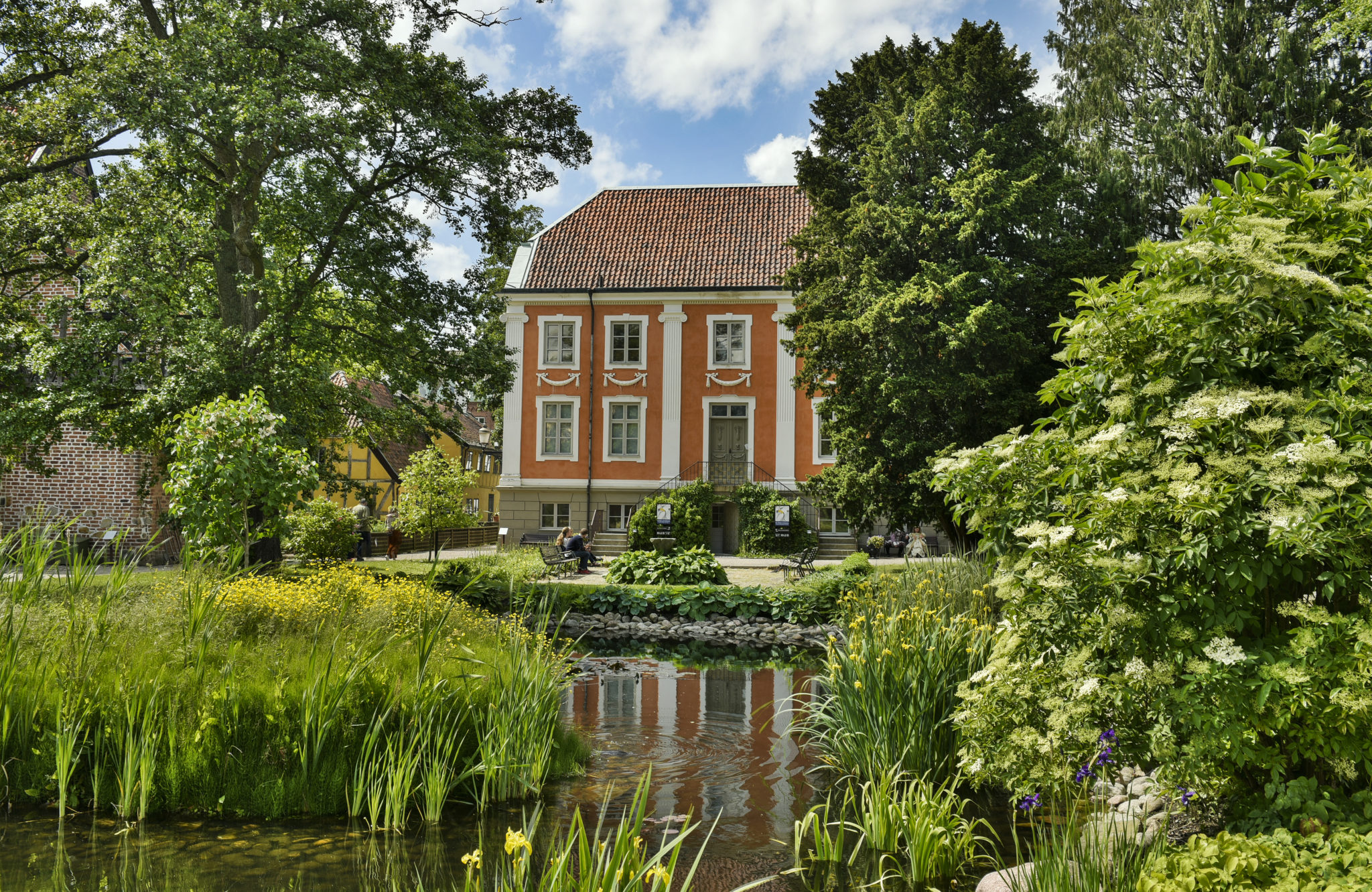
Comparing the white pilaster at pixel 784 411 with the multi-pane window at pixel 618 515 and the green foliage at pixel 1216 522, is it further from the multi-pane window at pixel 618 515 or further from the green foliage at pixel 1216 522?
the green foliage at pixel 1216 522

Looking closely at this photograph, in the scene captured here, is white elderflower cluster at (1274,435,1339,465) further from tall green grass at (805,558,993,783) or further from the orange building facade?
the orange building facade

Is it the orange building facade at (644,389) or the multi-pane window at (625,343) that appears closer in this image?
the orange building facade at (644,389)

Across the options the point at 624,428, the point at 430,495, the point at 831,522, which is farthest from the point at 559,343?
the point at 831,522

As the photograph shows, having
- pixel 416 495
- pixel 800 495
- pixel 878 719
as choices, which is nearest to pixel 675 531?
pixel 800 495

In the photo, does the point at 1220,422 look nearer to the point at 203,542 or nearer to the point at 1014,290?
the point at 203,542

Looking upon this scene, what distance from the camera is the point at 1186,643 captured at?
3.10 metres

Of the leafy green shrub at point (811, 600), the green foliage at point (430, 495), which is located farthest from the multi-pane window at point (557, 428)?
the leafy green shrub at point (811, 600)

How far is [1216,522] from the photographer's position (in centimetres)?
297

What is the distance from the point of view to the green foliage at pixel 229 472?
365 inches

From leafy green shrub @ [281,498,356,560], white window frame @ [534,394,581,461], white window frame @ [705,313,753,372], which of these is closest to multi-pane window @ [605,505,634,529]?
white window frame @ [534,394,581,461]

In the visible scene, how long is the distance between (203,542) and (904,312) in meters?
11.8

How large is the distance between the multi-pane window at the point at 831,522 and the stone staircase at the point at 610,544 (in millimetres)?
5903

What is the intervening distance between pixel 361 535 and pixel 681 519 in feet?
28.6

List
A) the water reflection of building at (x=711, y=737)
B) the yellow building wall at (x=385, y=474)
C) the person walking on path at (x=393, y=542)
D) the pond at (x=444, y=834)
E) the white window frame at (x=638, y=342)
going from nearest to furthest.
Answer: the pond at (x=444, y=834) < the water reflection of building at (x=711, y=737) < the yellow building wall at (x=385, y=474) < the person walking on path at (x=393, y=542) < the white window frame at (x=638, y=342)
